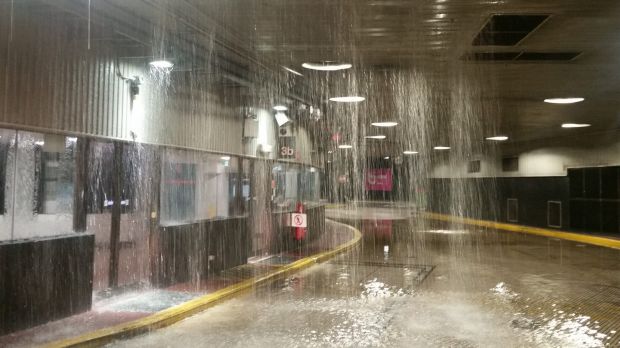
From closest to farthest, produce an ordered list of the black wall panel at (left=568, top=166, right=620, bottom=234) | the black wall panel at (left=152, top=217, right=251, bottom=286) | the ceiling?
the ceiling
the black wall panel at (left=152, top=217, right=251, bottom=286)
the black wall panel at (left=568, top=166, right=620, bottom=234)

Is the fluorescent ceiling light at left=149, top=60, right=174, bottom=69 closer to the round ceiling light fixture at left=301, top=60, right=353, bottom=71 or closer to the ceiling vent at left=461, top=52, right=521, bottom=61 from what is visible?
the round ceiling light fixture at left=301, top=60, right=353, bottom=71

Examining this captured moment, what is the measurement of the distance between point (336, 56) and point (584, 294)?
6.97 metres

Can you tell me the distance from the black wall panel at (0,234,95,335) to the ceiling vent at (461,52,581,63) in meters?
7.92

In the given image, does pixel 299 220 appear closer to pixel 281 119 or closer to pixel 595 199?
pixel 281 119

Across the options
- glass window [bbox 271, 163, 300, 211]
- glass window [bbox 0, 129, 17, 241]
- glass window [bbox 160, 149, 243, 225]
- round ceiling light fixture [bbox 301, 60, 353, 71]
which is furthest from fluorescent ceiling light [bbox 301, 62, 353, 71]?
glass window [bbox 0, 129, 17, 241]

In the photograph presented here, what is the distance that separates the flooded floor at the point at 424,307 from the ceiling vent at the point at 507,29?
472cm

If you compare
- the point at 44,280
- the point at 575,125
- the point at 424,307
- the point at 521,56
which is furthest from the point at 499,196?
the point at 44,280

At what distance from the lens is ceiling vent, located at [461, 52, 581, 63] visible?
33.9 feet

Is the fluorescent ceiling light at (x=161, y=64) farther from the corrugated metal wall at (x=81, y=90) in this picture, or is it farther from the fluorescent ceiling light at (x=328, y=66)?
the fluorescent ceiling light at (x=328, y=66)

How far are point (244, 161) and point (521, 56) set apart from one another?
24.2 feet

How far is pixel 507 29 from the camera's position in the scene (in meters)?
8.63

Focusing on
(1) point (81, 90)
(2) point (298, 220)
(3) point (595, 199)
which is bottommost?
(2) point (298, 220)

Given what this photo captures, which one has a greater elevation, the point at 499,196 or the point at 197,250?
the point at 499,196

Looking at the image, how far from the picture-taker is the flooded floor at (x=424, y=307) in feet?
23.2
